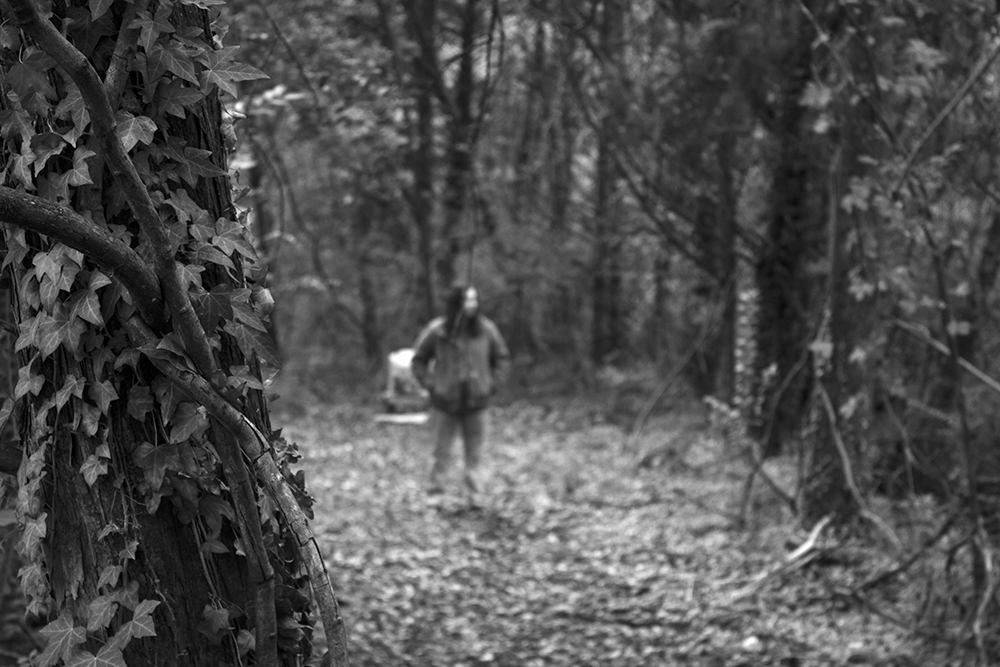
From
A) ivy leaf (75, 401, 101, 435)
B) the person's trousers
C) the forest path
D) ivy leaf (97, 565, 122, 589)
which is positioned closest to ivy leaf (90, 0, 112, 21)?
ivy leaf (75, 401, 101, 435)

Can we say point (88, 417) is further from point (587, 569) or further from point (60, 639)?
Result: point (587, 569)

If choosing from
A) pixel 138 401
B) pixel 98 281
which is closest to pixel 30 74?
pixel 98 281

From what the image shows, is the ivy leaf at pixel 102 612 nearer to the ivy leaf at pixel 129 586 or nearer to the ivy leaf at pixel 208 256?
the ivy leaf at pixel 129 586

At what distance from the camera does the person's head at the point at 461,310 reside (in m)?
9.85

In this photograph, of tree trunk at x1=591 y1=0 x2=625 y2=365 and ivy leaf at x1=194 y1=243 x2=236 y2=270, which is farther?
tree trunk at x1=591 y1=0 x2=625 y2=365

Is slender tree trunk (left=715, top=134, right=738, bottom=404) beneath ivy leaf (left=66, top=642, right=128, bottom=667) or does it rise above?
above

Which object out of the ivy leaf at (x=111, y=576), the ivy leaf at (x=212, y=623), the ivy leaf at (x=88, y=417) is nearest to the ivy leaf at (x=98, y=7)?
the ivy leaf at (x=88, y=417)

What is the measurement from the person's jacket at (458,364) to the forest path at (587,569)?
1.04 meters

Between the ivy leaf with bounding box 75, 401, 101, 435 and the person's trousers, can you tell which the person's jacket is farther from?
the ivy leaf with bounding box 75, 401, 101, 435

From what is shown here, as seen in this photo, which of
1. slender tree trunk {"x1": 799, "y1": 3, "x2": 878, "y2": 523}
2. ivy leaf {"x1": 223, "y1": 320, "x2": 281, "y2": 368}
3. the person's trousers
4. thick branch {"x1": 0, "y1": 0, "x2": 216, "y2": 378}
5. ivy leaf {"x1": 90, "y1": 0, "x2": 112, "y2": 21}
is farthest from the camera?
the person's trousers

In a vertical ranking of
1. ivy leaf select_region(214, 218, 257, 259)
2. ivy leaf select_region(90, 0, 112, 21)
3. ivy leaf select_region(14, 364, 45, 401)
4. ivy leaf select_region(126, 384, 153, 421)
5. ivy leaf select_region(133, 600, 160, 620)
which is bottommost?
ivy leaf select_region(133, 600, 160, 620)

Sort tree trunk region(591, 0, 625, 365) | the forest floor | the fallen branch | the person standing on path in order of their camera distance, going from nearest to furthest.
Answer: the forest floor → the fallen branch → the person standing on path → tree trunk region(591, 0, 625, 365)

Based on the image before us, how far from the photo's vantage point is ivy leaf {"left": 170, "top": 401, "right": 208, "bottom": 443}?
7.22ft

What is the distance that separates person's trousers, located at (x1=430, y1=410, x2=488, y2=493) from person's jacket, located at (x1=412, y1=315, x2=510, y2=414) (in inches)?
4.6
